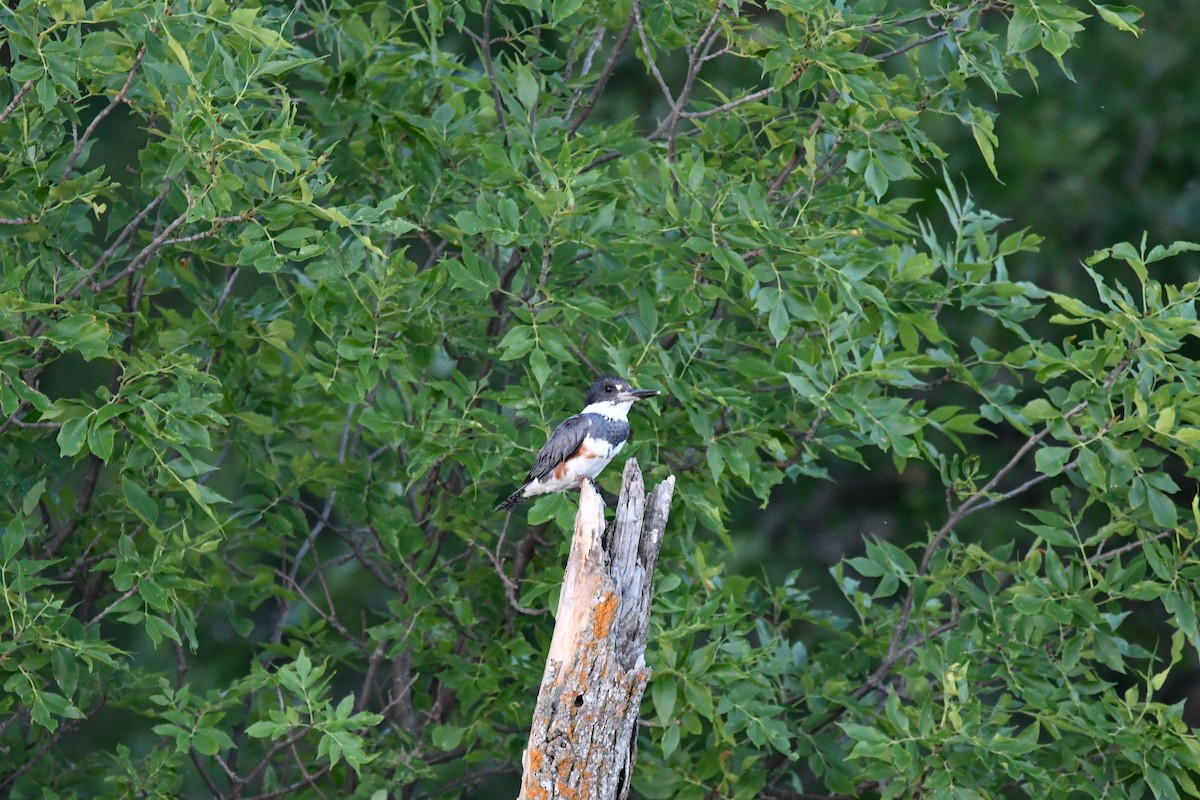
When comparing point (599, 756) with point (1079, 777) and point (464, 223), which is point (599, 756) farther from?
point (1079, 777)

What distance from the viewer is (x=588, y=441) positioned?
5.04 metres

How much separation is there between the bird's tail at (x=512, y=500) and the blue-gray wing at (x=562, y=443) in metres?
0.25

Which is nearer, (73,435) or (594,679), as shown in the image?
(594,679)

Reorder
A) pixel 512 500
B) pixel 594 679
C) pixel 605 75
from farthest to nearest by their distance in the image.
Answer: pixel 605 75 < pixel 512 500 < pixel 594 679

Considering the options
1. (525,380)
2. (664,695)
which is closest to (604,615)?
(664,695)

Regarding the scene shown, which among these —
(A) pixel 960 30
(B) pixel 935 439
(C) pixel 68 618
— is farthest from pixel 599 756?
(B) pixel 935 439

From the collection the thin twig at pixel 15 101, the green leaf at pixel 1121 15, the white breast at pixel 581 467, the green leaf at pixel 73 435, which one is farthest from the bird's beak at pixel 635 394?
the thin twig at pixel 15 101

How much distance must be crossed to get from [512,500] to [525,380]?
47 cm

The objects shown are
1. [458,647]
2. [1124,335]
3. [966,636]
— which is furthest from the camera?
[458,647]

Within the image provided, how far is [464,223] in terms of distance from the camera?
15.7ft

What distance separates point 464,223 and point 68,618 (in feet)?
5.82

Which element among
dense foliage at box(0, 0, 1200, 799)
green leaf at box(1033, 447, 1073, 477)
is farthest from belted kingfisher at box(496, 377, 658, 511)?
green leaf at box(1033, 447, 1073, 477)

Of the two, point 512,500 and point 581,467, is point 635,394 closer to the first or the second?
point 581,467

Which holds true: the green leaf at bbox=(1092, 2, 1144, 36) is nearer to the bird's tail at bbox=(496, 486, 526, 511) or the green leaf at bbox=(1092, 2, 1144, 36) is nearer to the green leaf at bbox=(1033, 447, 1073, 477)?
the green leaf at bbox=(1033, 447, 1073, 477)
